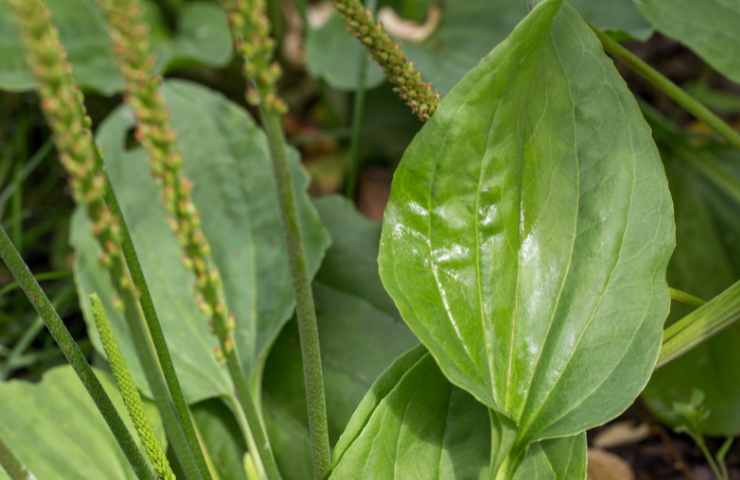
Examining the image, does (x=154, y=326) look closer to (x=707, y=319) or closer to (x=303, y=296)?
(x=303, y=296)

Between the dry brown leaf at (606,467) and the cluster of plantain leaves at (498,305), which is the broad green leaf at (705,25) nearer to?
the cluster of plantain leaves at (498,305)

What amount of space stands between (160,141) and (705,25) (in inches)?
36.4

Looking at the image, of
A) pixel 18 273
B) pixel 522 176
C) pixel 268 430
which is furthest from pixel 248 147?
pixel 18 273

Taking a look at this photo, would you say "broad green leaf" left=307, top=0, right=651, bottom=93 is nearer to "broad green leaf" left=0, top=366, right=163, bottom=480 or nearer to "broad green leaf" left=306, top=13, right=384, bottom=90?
"broad green leaf" left=306, top=13, right=384, bottom=90

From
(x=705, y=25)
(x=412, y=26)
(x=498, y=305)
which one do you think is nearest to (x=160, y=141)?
(x=498, y=305)

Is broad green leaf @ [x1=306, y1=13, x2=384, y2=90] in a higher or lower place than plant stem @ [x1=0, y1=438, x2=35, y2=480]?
higher

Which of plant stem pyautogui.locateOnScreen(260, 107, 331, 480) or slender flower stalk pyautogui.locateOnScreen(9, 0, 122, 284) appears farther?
plant stem pyautogui.locateOnScreen(260, 107, 331, 480)

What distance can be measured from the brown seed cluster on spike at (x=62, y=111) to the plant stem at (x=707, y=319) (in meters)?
0.76

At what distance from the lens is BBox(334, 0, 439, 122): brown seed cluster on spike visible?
94 centimetres

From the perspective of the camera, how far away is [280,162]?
2.61 feet

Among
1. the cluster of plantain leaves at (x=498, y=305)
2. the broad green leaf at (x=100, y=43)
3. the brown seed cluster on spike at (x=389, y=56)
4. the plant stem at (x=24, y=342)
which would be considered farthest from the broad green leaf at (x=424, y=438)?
the broad green leaf at (x=100, y=43)

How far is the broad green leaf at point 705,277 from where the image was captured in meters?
1.52

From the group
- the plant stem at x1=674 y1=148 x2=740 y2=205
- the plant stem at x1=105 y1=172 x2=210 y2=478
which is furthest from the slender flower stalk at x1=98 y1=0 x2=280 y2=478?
the plant stem at x1=674 y1=148 x2=740 y2=205

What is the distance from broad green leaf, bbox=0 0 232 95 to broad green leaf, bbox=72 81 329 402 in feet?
0.66
